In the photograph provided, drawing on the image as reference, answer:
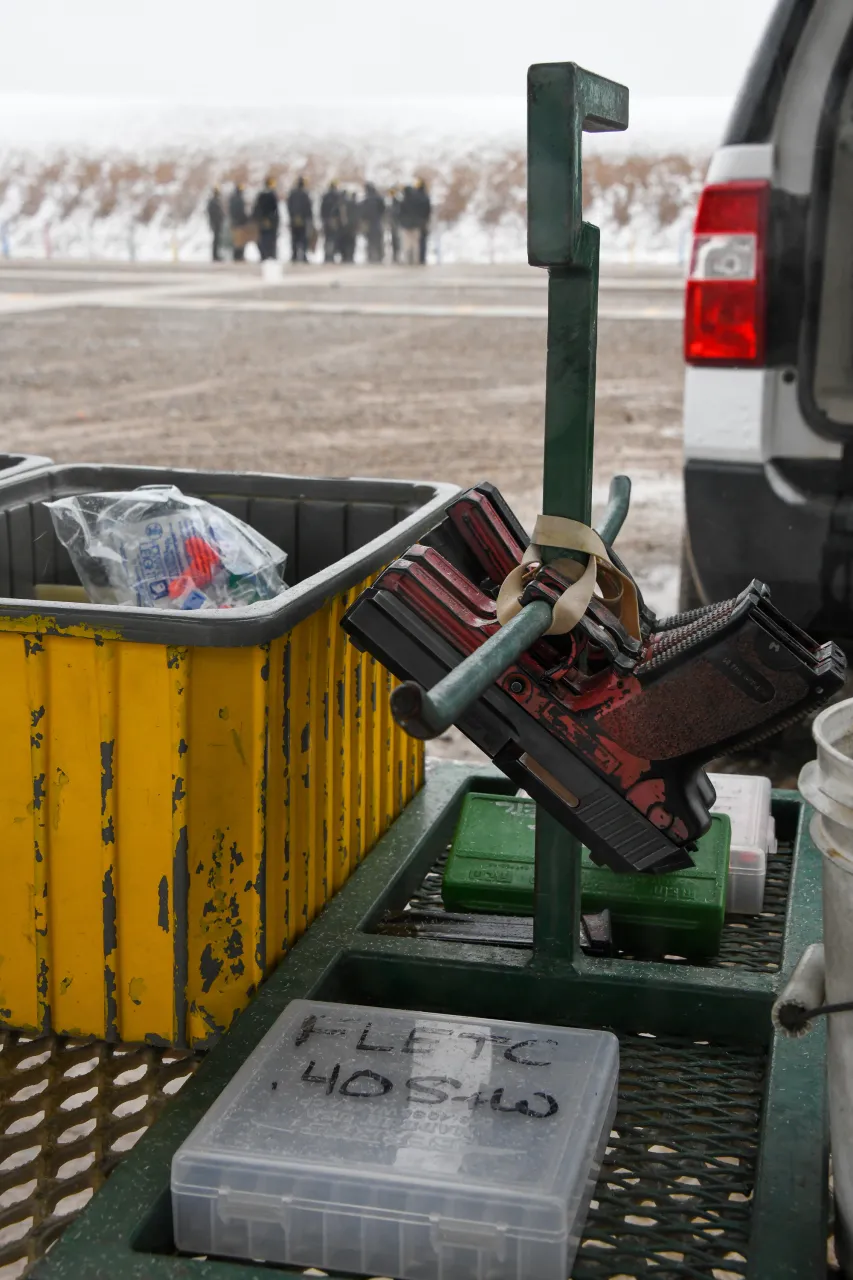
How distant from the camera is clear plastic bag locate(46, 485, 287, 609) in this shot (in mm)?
1602

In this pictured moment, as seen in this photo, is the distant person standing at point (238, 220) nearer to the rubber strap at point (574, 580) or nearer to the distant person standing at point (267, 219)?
the distant person standing at point (267, 219)

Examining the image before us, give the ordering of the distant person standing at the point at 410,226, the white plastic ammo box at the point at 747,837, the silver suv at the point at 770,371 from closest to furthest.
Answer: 1. the white plastic ammo box at the point at 747,837
2. the silver suv at the point at 770,371
3. the distant person standing at the point at 410,226

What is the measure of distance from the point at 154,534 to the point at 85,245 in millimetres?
23553

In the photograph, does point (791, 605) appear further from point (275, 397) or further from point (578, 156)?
point (275, 397)

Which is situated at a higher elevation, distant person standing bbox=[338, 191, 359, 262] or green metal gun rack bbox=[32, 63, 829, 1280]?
distant person standing bbox=[338, 191, 359, 262]

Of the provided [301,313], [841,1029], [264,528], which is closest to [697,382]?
[264,528]

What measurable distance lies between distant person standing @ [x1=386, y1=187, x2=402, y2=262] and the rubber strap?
21.5 metres

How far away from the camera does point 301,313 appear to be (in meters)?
13.6

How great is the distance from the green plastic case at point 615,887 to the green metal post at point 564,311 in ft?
0.42

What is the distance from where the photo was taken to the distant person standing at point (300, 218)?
21.2 meters

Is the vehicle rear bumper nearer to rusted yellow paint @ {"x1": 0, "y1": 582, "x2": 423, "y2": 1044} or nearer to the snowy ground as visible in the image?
rusted yellow paint @ {"x1": 0, "y1": 582, "x2": 423, "y2": 1044}

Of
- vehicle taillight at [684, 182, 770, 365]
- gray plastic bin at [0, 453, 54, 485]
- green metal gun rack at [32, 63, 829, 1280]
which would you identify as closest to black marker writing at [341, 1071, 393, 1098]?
green metal gun rack at [32, 63, 829, 1280]

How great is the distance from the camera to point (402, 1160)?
102cm

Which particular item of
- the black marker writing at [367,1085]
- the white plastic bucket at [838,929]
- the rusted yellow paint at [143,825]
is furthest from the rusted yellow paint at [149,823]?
the white plastic bucket at [838,929]
